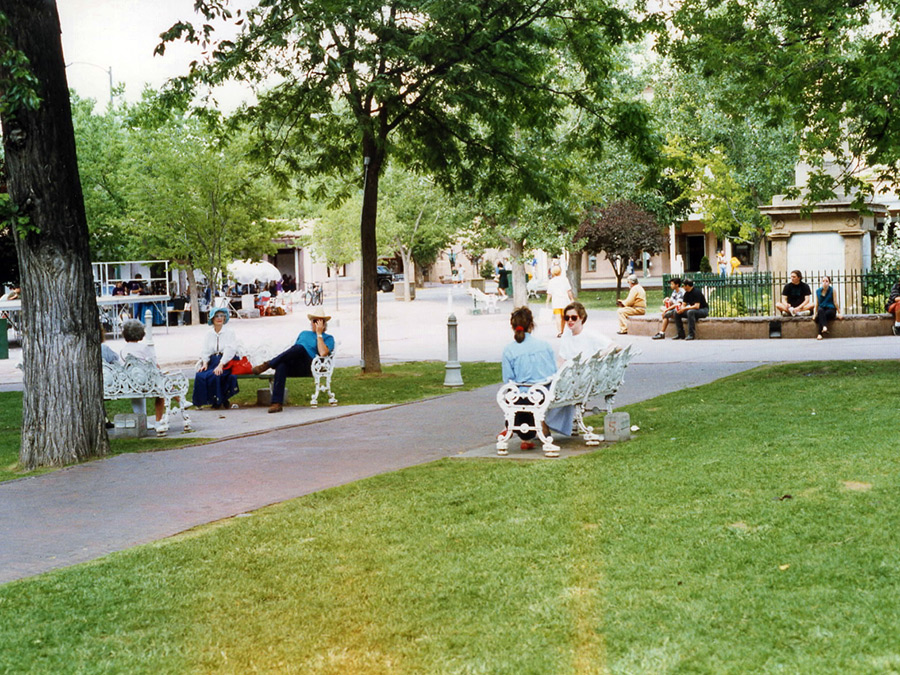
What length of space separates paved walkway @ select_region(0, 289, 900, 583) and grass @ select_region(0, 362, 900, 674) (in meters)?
Answer: 0.59

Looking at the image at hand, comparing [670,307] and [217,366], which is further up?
[670,307]

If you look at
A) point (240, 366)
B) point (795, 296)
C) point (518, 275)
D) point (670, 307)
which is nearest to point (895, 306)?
point (795, 296)

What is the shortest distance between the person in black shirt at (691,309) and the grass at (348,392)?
5.62 m

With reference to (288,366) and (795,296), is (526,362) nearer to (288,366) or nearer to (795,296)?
(288,366)

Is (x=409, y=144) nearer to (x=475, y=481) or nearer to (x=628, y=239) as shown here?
(x=475, y=481)

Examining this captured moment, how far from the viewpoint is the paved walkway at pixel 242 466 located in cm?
735

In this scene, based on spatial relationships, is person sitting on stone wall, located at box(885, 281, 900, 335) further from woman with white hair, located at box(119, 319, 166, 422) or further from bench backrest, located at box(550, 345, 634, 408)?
woman with white hair, located at box(119, 319, 166, 422)

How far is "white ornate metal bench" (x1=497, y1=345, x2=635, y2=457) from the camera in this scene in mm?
9398

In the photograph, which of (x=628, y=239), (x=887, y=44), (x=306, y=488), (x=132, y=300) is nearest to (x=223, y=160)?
(x=132, y=300)

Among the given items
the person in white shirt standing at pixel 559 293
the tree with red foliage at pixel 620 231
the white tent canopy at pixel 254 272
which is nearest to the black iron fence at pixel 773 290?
the person in white shirt standing at pixel 559 293

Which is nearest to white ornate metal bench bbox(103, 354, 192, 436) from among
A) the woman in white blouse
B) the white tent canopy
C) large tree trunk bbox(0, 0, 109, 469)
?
large tree trunk bbox(0, 0, 109, 469)

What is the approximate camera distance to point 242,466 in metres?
9.78

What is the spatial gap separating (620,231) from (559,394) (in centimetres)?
3351

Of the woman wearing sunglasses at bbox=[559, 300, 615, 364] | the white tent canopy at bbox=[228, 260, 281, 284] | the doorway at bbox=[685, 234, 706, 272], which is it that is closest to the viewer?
the woman wearing sunglasses at bbox=[559, 300, 615, 364]
